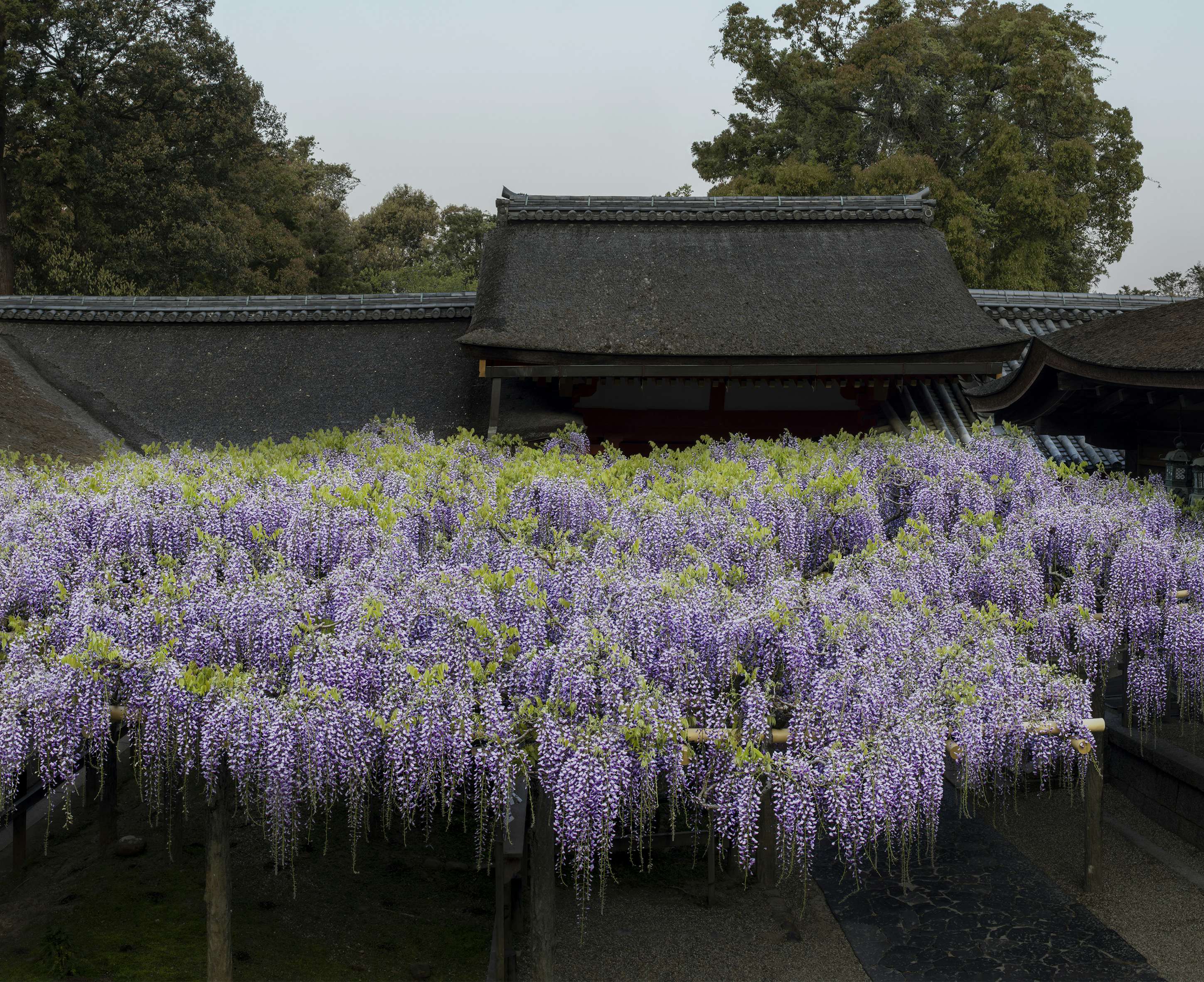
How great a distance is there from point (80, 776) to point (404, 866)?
434 centimetres

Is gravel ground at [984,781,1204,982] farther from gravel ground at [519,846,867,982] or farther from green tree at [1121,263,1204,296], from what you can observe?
green tree at [1121,263,1204,296]

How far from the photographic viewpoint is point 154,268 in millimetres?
25578

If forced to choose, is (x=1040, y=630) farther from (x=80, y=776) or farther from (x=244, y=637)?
(x=80, y=776)

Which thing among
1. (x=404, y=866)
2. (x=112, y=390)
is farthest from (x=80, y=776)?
(x=112, y=390)

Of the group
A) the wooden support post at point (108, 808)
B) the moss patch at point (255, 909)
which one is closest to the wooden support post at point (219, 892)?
the moss patch at point (255, 909)

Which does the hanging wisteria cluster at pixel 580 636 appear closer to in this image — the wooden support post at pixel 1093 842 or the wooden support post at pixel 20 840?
the wooden support post at pixel 1093 842

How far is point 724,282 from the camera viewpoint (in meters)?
13.8

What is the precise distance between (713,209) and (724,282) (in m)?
2.36

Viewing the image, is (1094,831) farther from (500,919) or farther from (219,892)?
(219,892)

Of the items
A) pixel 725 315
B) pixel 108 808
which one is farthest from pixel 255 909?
pixel 725 315

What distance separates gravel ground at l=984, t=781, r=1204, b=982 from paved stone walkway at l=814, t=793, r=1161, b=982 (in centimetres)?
12

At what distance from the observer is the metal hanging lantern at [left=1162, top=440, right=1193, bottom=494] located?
27.9 ft

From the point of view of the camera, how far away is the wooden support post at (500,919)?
20.2 ft

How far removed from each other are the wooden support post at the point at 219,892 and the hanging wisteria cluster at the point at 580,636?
10.6 inches
